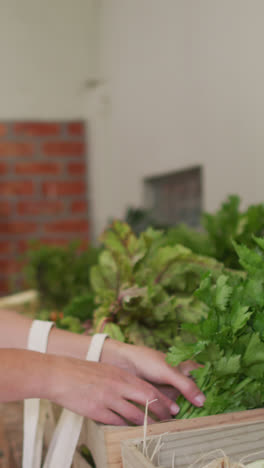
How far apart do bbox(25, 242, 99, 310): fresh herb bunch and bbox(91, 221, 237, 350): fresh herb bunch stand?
2.23 feet

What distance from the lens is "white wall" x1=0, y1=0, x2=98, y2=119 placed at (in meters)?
2.57

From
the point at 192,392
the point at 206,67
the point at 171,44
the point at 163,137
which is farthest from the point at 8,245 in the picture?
the point at 192,392

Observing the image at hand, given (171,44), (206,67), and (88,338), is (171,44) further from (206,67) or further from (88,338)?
(88,338)

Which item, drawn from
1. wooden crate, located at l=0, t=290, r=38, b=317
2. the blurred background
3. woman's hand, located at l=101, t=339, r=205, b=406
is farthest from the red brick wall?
woman's hand, located at l=101, t=339, r=205, b=406

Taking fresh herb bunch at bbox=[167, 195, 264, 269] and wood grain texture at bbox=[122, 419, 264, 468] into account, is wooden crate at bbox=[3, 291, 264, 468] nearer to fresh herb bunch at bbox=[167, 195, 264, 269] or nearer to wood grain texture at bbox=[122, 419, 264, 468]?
wood grain texture at bbox=[122, 419, 264, 468]

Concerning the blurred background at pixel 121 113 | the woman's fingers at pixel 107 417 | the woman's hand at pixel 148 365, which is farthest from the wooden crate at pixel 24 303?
the woman's fingers at pixel 107 417

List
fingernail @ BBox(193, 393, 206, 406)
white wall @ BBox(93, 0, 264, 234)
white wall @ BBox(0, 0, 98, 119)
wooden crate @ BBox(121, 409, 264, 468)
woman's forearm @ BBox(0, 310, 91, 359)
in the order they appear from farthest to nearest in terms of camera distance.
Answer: white wall @ BBox(0, 0, 98, 119) < white wall @ BBox(93, 0, 264, 234) < woman's forearm @ BBox(0, 310, 91, 359) < fingernail @ BBox(193, 393, 206, 406) < wooden crate @ BBox(121, 409, 264, 468)

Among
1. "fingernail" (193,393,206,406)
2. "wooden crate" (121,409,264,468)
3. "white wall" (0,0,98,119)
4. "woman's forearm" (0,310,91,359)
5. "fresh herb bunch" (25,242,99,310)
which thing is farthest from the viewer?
"white wall" (0,0,98,119)

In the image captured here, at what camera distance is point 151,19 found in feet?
5.96

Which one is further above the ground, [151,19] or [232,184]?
[151,19]

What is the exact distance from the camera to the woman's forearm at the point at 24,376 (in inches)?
21.4

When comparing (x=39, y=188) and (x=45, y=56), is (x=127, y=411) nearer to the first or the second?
(x=39, y=188)

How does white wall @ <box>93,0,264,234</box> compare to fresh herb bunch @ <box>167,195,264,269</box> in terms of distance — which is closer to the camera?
fresh herb bunch @ <box>167,195,264,269</box>

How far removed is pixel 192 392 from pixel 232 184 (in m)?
0.80
